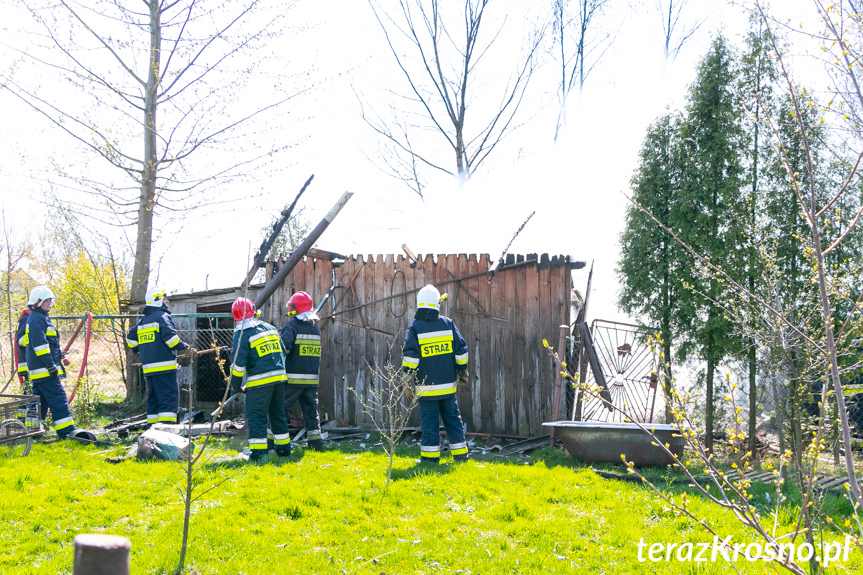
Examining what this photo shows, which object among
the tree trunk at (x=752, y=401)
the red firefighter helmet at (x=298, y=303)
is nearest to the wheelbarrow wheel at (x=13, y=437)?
the red firefighter helmet at (x=298, y=303)

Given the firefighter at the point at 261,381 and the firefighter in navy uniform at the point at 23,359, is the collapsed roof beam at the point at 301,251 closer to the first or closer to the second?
the firefighter at the point at 261,381

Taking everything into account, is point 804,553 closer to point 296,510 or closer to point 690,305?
point 296,510

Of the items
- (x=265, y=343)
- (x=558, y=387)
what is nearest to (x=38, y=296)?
(x=265, y=343)

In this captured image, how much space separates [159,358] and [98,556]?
24.3ft

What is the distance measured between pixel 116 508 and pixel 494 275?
225 inches

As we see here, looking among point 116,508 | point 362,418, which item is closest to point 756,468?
point 362,418

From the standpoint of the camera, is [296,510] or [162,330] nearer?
[296,510]

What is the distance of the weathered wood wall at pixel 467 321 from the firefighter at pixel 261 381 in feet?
6.34

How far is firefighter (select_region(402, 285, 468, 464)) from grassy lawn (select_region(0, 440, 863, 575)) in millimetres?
633

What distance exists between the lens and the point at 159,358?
26.5ft

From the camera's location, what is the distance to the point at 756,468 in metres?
7.28

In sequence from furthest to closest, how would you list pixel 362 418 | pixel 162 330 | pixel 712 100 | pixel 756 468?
pixel 712 100 < pixel 362 418 < pixel 162 330 < pixel 756 468

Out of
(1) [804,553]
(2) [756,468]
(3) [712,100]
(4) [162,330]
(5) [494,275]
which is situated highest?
(3) [712,100]

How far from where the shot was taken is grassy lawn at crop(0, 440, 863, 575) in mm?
3820
